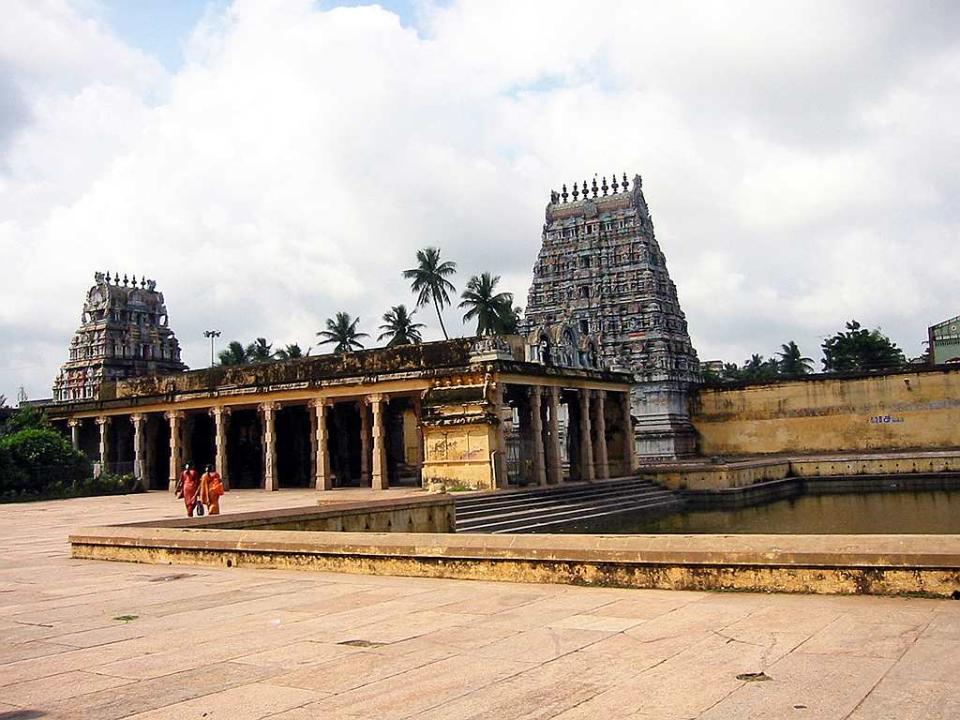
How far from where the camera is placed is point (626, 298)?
5141 cm

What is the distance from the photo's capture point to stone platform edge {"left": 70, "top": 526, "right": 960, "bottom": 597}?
7441mm

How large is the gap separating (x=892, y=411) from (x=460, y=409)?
2621cm

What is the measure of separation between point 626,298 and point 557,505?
2795 cm

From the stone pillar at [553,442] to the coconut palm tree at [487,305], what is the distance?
26.3 m

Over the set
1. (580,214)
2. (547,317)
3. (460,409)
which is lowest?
(460,409)

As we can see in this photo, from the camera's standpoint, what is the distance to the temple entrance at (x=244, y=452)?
40.2 meters

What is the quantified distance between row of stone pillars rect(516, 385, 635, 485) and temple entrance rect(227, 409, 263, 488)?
50.4 feet

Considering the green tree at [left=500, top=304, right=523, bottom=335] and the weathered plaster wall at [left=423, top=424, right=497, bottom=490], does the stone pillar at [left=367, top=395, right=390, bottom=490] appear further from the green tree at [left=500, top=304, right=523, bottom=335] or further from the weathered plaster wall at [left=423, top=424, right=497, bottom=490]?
the green tree at [left=500, top=304, right=523, bottom=335]

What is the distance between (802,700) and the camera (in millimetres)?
4707

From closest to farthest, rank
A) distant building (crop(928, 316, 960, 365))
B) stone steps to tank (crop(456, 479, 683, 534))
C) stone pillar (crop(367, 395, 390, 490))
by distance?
stone steps to tank (crop(456, 479, 683, 534))
stone pillar (crop(367, 395, 390, 490))
distant building (crop(928, 316, 960, 365))

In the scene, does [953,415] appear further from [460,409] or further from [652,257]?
[460,409]

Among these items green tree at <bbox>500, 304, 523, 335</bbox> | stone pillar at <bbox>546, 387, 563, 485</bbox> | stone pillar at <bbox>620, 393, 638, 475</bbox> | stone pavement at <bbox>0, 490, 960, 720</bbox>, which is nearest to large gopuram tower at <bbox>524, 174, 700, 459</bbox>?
green tree at <bbox>500, 304, 523, 335</bbox>

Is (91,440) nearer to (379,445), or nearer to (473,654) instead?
(379,445)

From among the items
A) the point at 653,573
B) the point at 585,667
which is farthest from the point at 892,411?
the point at 585,667
